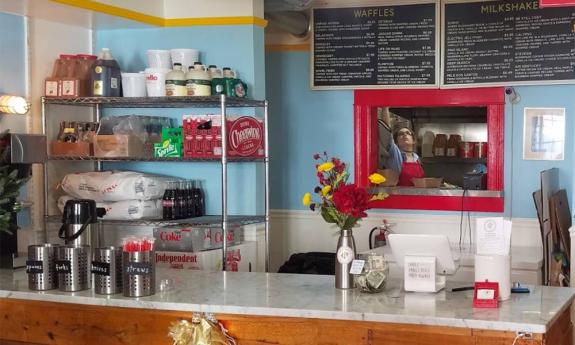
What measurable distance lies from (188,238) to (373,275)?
1854 millimetres

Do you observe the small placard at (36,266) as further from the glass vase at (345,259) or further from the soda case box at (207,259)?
the glass vase at (345,259)

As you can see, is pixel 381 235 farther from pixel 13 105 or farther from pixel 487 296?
pixel 487 296

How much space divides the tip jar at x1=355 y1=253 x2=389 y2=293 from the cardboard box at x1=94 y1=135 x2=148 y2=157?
2164mm

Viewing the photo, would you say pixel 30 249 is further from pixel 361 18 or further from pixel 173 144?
pixel 361 18

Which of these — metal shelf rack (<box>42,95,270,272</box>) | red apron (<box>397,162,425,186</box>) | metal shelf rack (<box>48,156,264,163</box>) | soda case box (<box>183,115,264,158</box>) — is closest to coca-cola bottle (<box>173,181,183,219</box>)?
metal shelf rack (<box>42,95,270,272</box>)

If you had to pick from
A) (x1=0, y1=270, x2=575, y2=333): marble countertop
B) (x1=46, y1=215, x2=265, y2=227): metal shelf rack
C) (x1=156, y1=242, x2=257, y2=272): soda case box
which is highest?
(x1=46, y1=215, x2=265, y2=227): metal shelf rack

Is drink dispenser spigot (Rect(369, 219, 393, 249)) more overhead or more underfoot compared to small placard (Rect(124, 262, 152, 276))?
more underfoot

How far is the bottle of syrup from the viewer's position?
5043 mm

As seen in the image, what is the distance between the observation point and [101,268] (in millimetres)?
3416

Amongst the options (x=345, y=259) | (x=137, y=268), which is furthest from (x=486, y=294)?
(x=137, y=268)

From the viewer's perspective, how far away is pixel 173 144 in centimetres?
497

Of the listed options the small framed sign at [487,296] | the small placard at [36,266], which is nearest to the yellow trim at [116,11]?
the small placard at [36,266]

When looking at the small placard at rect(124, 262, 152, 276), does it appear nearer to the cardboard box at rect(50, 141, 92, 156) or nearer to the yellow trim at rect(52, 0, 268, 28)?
the cardboard box at rect(50, 141, 92, 156)

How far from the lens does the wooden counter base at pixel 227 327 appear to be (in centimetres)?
288
